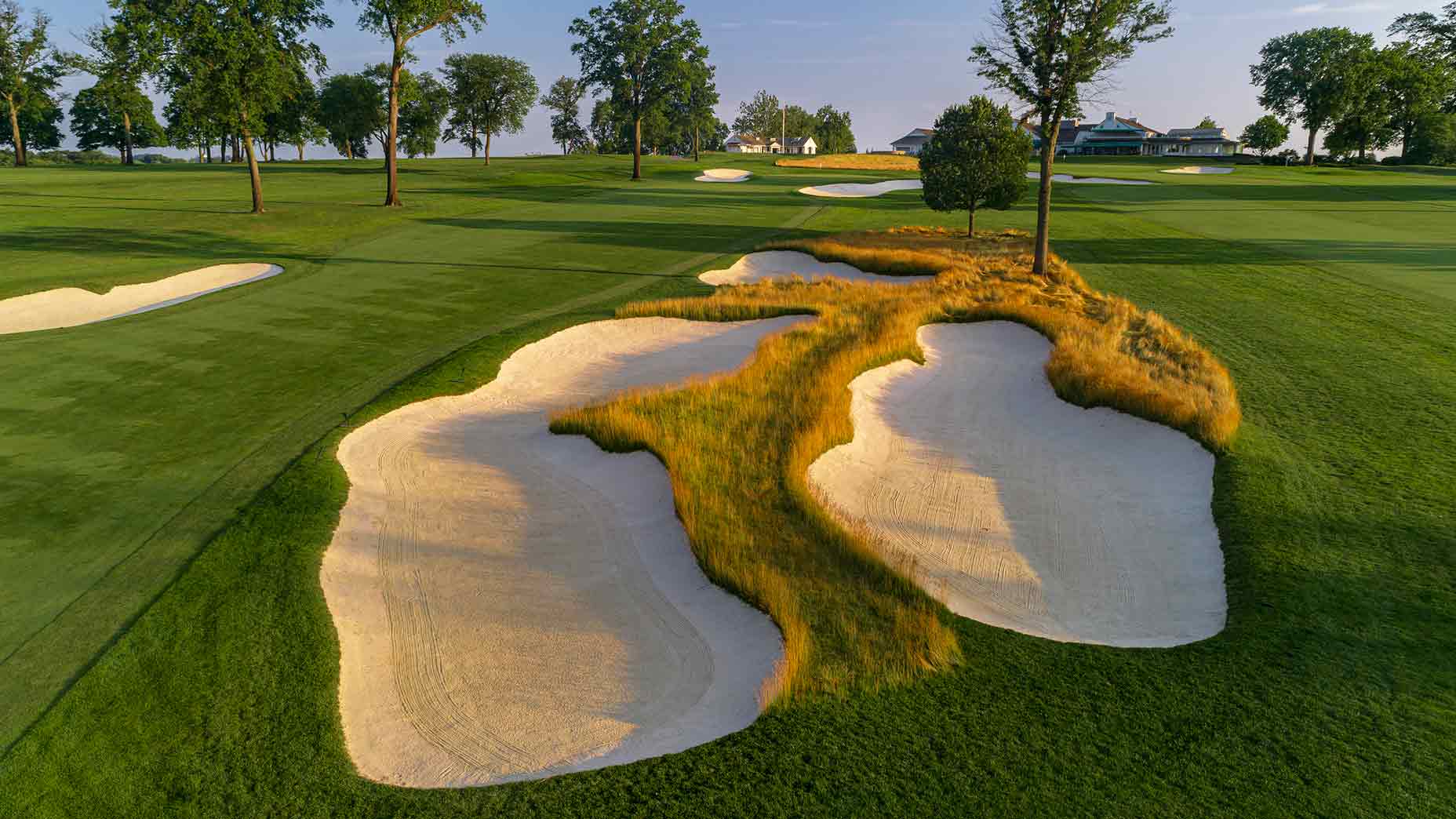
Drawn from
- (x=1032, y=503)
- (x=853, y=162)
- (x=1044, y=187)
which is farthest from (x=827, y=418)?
(x=853, y=162)

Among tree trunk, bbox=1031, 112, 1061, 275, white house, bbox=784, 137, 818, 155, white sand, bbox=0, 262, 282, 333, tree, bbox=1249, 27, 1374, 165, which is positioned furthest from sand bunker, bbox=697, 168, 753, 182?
white house, bbox=784, 137, 818, 155

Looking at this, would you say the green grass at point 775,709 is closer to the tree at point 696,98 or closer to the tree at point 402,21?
the tree at point 402,21

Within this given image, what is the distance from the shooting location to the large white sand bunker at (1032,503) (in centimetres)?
738

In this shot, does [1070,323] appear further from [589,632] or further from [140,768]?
[140,768]

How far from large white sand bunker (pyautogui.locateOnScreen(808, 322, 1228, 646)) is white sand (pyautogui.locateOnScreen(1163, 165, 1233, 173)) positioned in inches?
2621

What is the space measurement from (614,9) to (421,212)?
28.6 meters

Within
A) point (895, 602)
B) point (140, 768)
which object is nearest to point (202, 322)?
point (140, 768)

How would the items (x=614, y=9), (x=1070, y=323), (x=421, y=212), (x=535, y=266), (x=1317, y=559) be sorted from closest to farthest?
(x=1317, y=559) → (x=1070, y=323) → (x=535, y=266) → (x=421, y=212) → (x=614, y=9)

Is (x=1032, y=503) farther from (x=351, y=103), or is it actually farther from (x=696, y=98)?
(x=351, y=103)

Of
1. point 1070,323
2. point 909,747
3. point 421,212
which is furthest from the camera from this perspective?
point 421,212

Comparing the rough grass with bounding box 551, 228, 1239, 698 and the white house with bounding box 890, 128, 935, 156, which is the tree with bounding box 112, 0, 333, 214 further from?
the white house with bounding box 890, 128, 935, 156

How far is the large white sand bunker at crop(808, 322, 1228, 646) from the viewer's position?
24.2 ft

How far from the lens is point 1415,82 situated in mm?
83000

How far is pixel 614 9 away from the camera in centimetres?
5494
